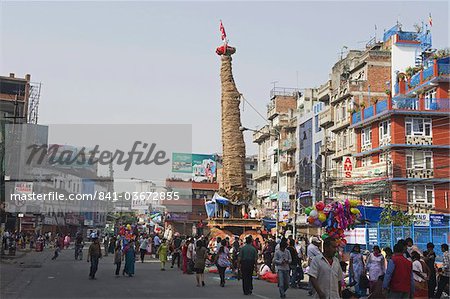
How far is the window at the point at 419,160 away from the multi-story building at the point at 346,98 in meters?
5.61

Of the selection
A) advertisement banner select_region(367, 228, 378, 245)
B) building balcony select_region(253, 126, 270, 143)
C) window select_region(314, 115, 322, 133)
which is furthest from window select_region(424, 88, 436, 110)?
building balcony select_region(253, 126, 270, 143)

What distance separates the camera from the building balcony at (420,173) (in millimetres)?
41875

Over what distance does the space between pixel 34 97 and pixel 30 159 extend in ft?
33.3

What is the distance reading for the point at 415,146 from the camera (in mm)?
41750

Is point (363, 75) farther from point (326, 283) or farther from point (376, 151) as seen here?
point (326, 283)

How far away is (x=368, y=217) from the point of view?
38.0 metres

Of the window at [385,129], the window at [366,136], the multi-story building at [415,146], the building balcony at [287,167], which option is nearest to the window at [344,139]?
the window at [366,136]

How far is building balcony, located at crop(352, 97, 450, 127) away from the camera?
41.4 meters

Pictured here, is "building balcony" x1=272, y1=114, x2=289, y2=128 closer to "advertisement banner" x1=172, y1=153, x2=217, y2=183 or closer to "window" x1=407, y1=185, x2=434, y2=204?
"advertisement banner" x1=172, y1=153, x2=217, y2=183

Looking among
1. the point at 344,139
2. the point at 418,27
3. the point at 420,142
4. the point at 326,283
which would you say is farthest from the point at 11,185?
the point at 326,283

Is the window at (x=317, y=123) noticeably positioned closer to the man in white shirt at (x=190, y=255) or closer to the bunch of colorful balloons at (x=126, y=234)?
the bunch of colorful balloons at (x=126, y=234)

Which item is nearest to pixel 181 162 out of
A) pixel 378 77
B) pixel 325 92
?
pixel 325 92

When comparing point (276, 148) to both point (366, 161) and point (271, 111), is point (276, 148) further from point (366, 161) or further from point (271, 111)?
point (366, 161)

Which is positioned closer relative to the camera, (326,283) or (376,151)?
(326,283)
